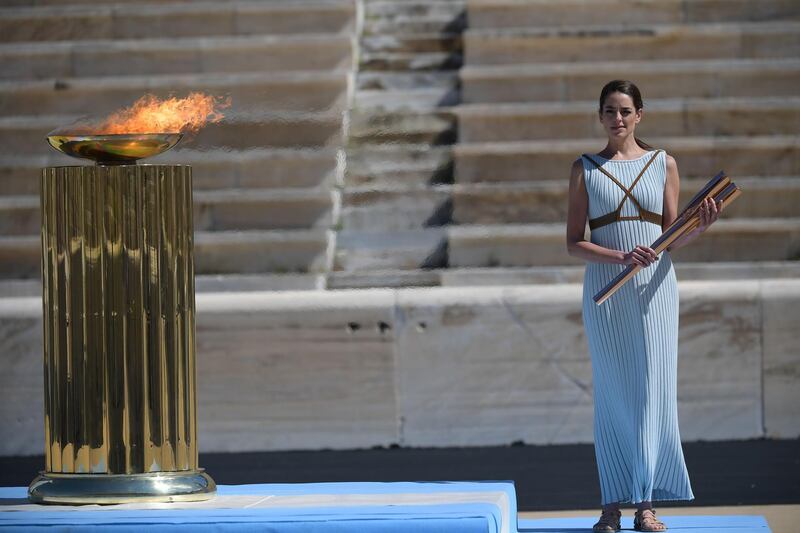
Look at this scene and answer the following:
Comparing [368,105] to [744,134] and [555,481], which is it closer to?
[744,134]

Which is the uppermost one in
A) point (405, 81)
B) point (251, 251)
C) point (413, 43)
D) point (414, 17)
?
point (414, 17)

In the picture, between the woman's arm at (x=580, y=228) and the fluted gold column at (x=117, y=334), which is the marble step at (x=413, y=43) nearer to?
the woman's arm at (x=580, y=228)

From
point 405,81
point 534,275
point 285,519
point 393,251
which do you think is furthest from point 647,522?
point 405,81

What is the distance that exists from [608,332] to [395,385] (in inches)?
133

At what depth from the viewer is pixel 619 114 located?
20.2 ft

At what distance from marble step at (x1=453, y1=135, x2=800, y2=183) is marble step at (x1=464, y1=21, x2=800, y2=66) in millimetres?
1097

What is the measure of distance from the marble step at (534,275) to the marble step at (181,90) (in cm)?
185

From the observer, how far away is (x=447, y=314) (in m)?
9.44

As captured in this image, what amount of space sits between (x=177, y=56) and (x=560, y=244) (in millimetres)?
3489

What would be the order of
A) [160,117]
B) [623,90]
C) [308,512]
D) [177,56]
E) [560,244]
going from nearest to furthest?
[308,512]
[160,117]
[623,90]
[560,244]
[177,56]

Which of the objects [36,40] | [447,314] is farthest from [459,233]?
[36,40]

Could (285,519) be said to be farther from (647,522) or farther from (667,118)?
(667,118)

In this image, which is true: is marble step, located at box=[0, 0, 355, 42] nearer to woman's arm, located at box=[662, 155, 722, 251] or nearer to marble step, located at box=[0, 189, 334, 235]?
marble step, located at box=[0, 189, 334, 235]

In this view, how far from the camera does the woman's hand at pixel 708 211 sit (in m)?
6.01
